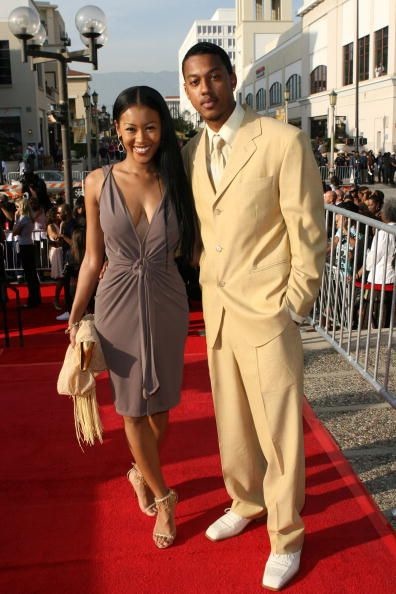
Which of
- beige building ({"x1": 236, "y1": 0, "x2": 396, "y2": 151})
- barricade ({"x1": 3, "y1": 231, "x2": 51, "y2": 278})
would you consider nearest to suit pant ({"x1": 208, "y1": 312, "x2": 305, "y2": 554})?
barricade ({"x1": 3, "y1": 231, "x2": 51, "y2": 278})

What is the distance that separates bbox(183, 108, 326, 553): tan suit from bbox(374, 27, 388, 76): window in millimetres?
37660

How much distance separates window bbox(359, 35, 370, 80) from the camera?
3944 cm

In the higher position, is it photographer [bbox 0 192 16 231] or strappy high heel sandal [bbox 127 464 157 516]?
photographer [bbox 0 192 16 231]

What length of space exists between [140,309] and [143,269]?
168 millimetres

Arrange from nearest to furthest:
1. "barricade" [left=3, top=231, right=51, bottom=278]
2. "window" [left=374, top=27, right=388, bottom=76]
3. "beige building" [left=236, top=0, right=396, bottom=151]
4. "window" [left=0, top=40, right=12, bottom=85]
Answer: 1. "barricade" [left=3, top=231, right=51, bottom=278]
2. "beige building" [left=236, top=0, right=396, bottom=151]
3. "window" [left=374, top=27, right=388, bottom=76]
4. "window" [left=0, top=40, right=12, bottom=85]

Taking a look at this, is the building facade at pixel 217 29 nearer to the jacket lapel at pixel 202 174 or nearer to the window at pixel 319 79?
the window at pixel 319 79

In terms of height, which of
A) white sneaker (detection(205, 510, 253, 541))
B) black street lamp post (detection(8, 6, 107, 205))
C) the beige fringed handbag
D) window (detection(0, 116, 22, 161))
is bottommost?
white sneaker (detection(205, 510, 253, 541))

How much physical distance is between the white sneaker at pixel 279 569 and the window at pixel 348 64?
44.0 meters

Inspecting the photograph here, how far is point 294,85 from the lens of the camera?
5519 centimetres

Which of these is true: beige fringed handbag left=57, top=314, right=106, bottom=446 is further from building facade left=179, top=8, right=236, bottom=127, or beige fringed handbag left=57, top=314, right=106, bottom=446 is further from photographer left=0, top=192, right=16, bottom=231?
building facade left=179, top=8, right=236, bottom=127

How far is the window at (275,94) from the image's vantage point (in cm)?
6122

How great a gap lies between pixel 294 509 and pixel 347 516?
54cm

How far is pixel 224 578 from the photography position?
8.43 feet

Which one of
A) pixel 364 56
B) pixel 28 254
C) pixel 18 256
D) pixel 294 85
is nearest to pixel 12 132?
pixel 364 56
